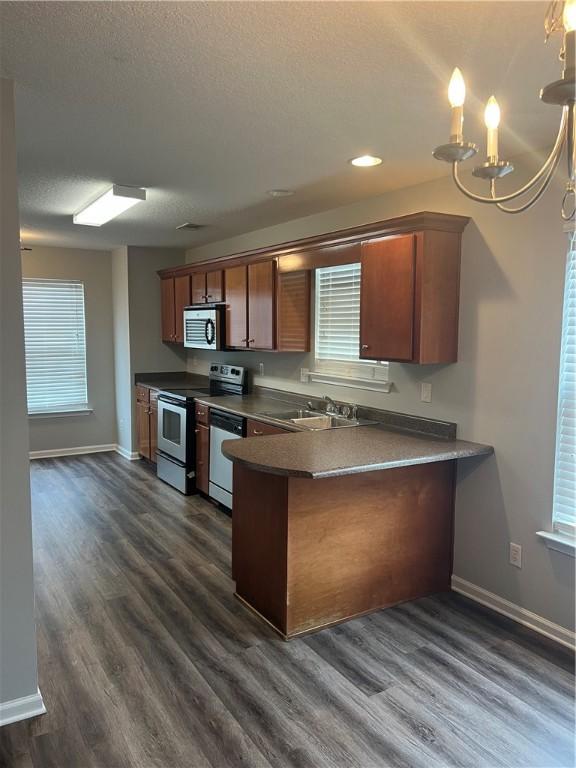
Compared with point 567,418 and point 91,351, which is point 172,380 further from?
point 567,418

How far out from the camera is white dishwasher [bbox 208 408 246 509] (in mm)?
4352

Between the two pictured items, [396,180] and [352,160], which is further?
[396,180]

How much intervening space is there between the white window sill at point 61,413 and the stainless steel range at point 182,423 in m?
1.58

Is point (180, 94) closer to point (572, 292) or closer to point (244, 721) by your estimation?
point (572, 292)

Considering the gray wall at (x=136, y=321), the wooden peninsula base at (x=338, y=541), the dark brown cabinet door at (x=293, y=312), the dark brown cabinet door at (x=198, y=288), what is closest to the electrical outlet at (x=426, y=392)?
the wooden peninsula base at (x=338, y=541)

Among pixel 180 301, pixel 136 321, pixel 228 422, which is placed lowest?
pixel 228 422

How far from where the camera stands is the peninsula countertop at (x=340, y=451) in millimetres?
2548

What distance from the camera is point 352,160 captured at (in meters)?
2.94

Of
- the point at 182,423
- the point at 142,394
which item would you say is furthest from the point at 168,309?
the point at 182,423

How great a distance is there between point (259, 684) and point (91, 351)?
17.0 feet

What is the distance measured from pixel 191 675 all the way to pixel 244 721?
15.6 inches

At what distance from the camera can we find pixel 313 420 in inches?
161

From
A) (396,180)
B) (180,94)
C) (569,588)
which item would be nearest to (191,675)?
(569,588)

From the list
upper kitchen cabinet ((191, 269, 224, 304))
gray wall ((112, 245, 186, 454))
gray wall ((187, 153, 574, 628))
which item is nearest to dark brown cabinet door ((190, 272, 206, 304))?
upper kitchen cabinet ((191, 269, 224, 304))
